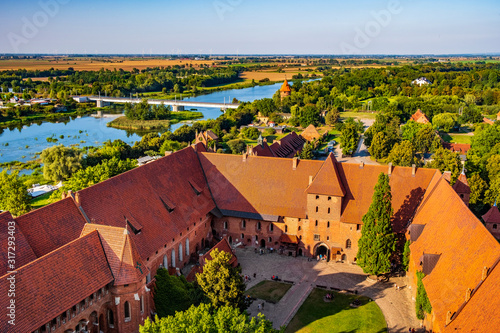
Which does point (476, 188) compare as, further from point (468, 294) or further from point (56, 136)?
point (56, 136)

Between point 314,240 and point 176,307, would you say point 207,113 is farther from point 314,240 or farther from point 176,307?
point 176,307

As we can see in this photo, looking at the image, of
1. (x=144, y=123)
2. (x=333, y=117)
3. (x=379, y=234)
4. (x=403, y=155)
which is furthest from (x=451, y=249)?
(x=144, y=123)

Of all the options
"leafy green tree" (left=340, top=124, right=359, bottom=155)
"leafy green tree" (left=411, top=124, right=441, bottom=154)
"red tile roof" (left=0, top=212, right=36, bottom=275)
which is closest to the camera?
"red tile roof" (left=0, top=212, right=36, bottom=275)

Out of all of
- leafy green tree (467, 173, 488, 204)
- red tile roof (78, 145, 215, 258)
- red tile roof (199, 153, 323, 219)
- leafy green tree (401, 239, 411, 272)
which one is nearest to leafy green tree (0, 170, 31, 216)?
red tile roof (78, 145, 215, 258)

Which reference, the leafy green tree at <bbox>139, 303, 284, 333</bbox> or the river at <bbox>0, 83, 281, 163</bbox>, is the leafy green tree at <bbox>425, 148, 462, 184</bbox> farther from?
the river at <bbox>0, 83, 281, 163</bbox>

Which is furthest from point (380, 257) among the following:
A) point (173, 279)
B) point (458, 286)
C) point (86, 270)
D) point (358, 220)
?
point (86, 270)

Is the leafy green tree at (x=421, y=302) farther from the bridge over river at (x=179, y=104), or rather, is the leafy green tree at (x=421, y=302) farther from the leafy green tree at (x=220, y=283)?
the bridge over river at (x=179, y=104)
